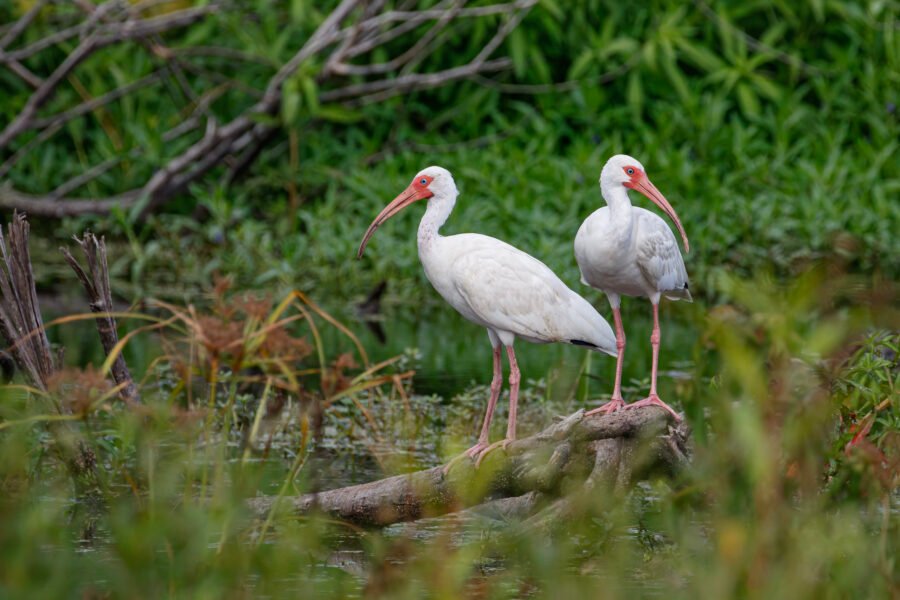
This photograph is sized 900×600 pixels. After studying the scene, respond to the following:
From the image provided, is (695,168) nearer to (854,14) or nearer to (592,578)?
(854,14)

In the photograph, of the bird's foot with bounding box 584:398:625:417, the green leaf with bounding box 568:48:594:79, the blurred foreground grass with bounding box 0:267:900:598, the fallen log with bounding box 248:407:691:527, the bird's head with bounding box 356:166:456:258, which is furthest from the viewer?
the green leaf with bounding box 568:48:594:79

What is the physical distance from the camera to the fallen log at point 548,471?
5.59 metres

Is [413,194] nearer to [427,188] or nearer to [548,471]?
[427,188]

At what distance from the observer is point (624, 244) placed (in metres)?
6.22

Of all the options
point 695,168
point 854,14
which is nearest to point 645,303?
point 695,168

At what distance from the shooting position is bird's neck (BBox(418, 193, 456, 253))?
6.29m

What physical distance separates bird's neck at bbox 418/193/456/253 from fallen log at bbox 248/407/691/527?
973 mm

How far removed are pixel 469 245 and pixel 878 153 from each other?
698 cm

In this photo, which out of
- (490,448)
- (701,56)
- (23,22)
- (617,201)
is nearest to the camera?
(490,448)

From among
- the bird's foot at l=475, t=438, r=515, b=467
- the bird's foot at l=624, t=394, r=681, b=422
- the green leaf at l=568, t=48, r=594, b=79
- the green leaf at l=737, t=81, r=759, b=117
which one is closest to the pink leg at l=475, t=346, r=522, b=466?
the bird's foot at l=475, t=438, r=515, b=467

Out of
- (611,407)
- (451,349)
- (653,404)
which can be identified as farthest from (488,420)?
(451,349)

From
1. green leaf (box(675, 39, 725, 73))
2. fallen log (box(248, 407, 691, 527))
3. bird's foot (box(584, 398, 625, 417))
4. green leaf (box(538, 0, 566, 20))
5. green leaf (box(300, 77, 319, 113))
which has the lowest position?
fallen log (box(248, 407, 691, 527))

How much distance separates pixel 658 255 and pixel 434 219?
0.92m

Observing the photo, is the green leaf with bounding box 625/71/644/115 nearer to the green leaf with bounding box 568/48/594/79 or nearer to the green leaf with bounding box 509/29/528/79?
the green leaf with bounding box 568/48/594/79
